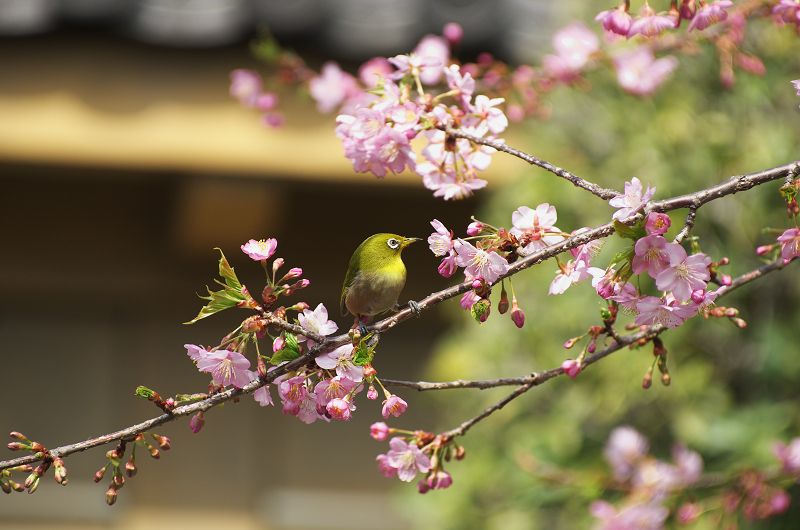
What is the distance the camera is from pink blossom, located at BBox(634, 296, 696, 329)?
1.24 m

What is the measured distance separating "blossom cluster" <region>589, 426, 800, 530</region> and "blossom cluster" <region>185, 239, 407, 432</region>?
1385 millimetres

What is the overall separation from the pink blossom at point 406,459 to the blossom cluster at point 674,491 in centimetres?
120

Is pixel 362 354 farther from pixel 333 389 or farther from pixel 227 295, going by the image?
pixel 227 295

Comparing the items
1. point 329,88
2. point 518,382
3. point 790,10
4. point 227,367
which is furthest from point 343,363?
point 329,88

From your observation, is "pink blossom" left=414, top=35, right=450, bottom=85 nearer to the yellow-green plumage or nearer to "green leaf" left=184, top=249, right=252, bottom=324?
the yellow-green plumage

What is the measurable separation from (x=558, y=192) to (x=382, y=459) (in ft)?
7.31

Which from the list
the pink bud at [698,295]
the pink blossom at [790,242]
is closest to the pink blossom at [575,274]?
the pink bud at [698,295]

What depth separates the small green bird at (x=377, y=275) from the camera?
5.89ft

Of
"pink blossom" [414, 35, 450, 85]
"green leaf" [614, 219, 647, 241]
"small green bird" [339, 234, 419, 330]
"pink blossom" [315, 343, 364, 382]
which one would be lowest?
"small green bird" [339, 234, 419, 330]

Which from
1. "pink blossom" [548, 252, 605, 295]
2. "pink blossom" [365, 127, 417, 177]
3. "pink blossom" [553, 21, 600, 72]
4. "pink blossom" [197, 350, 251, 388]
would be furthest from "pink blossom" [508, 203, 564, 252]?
"pink blossom" [553, 21, 600, 72]

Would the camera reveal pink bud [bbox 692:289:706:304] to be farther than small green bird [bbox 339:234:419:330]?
No

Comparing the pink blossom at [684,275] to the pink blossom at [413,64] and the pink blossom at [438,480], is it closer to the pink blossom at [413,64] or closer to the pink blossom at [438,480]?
the pink blossom at [438,480]

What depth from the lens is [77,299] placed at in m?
4.65

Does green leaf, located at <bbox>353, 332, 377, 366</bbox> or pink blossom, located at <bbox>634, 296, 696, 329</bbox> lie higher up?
pink blossom, located at <bbox>634, 296, 696, 329</bbox>
